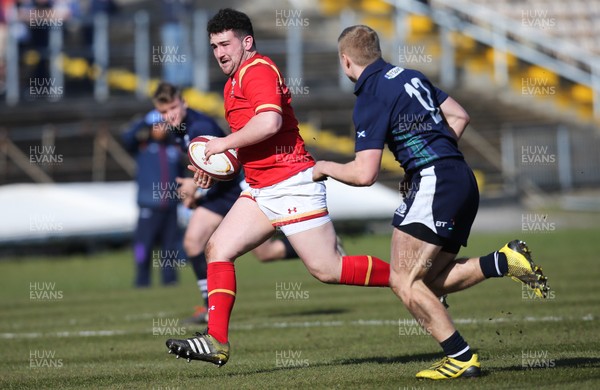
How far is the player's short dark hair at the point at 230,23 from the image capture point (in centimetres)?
826

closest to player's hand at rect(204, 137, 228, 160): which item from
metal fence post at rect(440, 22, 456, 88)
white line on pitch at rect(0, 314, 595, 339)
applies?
white line on pitch at rect(0, 314, 595, 339)

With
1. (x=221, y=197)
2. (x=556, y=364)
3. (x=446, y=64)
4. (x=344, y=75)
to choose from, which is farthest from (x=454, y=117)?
(x=446, y=64)

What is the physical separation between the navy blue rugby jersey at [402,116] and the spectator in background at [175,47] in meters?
22.0

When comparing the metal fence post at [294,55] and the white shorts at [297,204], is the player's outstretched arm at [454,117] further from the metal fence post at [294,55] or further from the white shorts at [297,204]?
the metal fence post at [294,55]

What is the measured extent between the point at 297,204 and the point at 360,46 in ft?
4.16

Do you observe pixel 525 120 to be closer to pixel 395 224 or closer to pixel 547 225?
pixel 547 225

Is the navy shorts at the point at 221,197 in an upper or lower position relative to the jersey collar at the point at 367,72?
lower

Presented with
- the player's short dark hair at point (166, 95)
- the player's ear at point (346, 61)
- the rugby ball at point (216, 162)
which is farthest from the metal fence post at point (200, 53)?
the player's ear at point (346, 61)

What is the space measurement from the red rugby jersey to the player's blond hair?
0.70 metres

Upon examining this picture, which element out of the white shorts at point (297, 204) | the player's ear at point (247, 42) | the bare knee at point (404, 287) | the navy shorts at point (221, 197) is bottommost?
the navy shorts at point (221, 197)

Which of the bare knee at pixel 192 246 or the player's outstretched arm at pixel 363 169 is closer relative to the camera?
the player's outstretched arm at pixel 363 169

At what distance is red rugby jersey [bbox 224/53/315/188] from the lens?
26.9ft

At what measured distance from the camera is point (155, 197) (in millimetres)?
18609

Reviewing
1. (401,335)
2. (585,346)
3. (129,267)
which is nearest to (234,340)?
(401,335)
